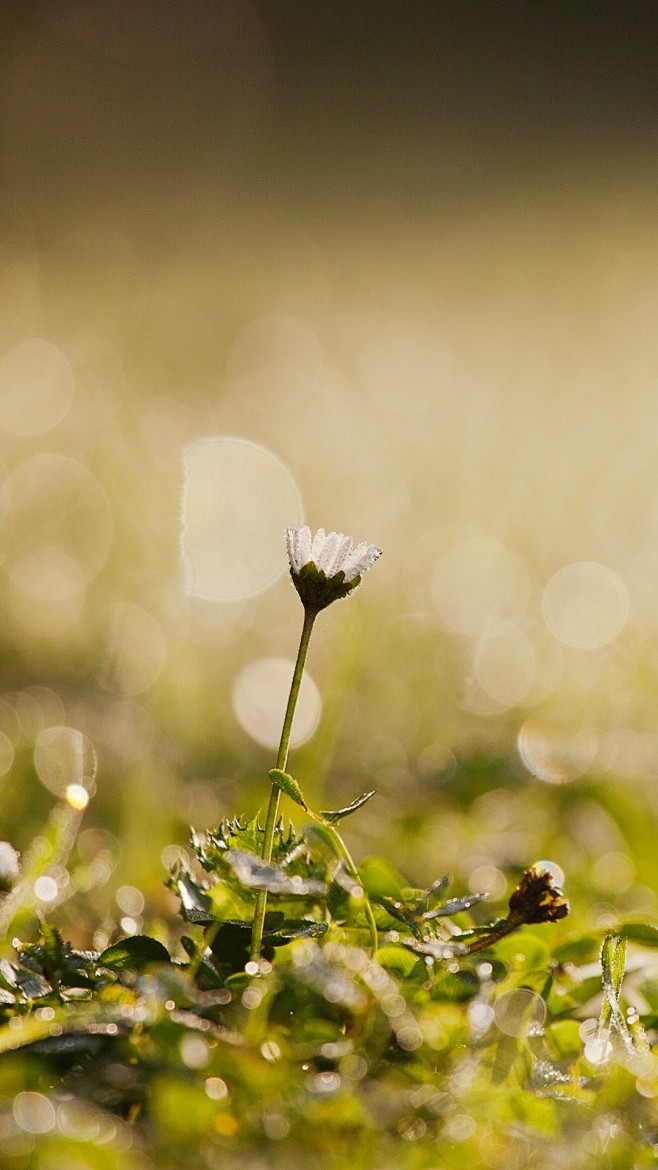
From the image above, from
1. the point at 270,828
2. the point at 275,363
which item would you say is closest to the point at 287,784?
the point at 270,828

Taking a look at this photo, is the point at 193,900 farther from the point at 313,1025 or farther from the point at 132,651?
the point at 132,651

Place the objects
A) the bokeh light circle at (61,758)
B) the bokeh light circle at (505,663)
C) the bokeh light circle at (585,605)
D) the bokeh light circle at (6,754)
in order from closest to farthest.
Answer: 1. the bokeh light circle at (61,758)
2. the bokeh light circle at (6,754)
3. the bokeh light circle at (505,663)
4. the bokeh light circle at (585,605)

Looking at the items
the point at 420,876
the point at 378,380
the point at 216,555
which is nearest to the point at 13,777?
the point at 420,876

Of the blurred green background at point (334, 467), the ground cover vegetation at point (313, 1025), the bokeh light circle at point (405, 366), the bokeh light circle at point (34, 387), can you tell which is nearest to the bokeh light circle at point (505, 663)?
the blurred green background at point (334, 467)

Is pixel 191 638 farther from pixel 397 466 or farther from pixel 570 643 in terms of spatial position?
pixel 397 466

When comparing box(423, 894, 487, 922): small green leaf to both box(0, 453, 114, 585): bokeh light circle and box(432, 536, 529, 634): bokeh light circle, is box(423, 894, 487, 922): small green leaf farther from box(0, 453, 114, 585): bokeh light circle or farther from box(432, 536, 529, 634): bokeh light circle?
box(432, 536, 529, 634): bokeh light circle

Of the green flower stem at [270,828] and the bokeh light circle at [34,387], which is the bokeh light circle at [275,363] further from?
the green flower stem at [270,828]
